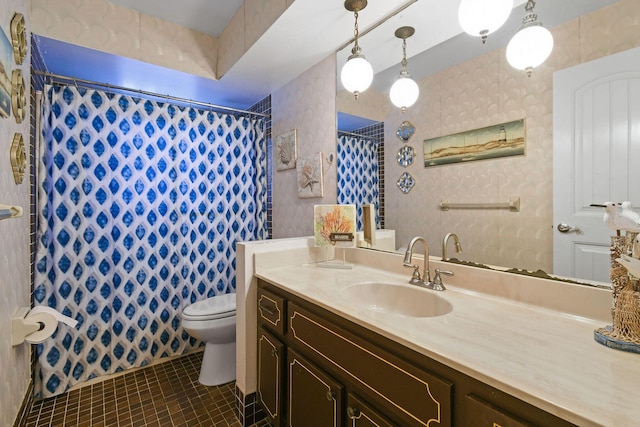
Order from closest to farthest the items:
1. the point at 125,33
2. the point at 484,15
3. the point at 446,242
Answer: the point at 484,15 → the point at 446,242 → the point at 125,33

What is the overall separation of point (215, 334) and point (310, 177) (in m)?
1.26

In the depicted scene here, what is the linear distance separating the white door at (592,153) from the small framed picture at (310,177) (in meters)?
1.31

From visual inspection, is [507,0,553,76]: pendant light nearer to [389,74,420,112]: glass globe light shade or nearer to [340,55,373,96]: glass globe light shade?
[389,74,420,112]: glass globe light shade

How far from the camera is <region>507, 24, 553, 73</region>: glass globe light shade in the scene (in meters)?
1.02

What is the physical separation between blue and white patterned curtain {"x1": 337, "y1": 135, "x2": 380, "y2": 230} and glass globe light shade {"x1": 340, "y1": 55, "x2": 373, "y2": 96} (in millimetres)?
300

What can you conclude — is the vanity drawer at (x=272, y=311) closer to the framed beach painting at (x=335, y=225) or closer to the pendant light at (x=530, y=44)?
the framed beach painting at (x=335, y=225)

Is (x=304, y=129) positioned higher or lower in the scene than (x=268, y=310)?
higher

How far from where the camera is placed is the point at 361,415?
A: 0.94 m

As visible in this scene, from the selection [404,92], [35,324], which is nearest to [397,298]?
[404,92]

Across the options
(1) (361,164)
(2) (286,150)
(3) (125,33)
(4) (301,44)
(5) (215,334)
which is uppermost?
(3) (125,33)

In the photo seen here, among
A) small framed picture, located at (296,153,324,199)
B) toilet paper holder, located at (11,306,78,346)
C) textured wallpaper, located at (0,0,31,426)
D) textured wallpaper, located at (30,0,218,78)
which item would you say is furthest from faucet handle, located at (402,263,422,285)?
textured wallpaper, located at (30,0,218,78)

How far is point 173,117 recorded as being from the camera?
2.32m

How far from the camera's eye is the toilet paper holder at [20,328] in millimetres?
1317

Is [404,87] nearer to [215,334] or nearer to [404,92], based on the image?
[404,92]
